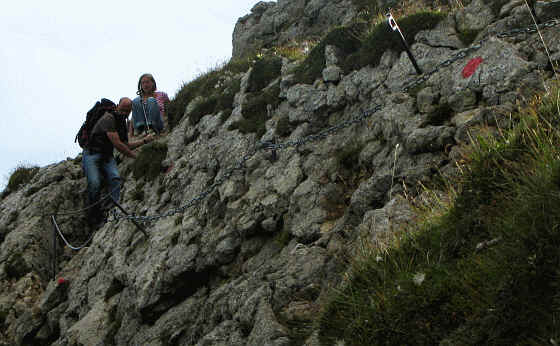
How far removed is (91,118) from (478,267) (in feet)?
41.9

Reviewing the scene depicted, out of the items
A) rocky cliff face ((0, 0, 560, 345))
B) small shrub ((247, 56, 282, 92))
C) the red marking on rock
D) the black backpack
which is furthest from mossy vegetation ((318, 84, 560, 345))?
the black backpack

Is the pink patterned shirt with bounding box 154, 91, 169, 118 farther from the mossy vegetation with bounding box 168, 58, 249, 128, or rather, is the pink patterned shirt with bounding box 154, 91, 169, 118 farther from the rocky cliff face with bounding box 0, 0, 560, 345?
the rocky cliff face with bounding box 0, 0, 560, 345

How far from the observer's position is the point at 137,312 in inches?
345

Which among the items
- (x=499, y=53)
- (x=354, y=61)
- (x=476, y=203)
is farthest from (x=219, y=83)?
(x=476, y=203)

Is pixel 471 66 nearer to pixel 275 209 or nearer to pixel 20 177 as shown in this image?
pixel 275 209

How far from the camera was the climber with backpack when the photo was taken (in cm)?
1320

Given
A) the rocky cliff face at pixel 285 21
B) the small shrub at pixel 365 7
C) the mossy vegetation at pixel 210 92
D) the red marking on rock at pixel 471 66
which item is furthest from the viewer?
the rocky cliff face at pixel 285 21

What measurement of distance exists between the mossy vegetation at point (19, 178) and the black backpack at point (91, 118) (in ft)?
18.3

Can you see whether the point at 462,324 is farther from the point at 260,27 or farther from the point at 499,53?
the point at 260,27

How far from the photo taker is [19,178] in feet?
60.0

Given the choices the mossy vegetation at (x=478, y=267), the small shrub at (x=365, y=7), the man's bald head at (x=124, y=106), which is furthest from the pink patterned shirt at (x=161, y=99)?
the mossy vegetation at (x=478, y=267)

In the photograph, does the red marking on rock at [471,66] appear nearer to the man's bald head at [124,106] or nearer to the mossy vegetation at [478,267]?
the mossy vegetation at [478,267]

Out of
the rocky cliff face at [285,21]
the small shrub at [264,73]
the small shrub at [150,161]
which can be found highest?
the rocky cliff face at [285,21]

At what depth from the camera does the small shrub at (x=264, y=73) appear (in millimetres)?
13195
